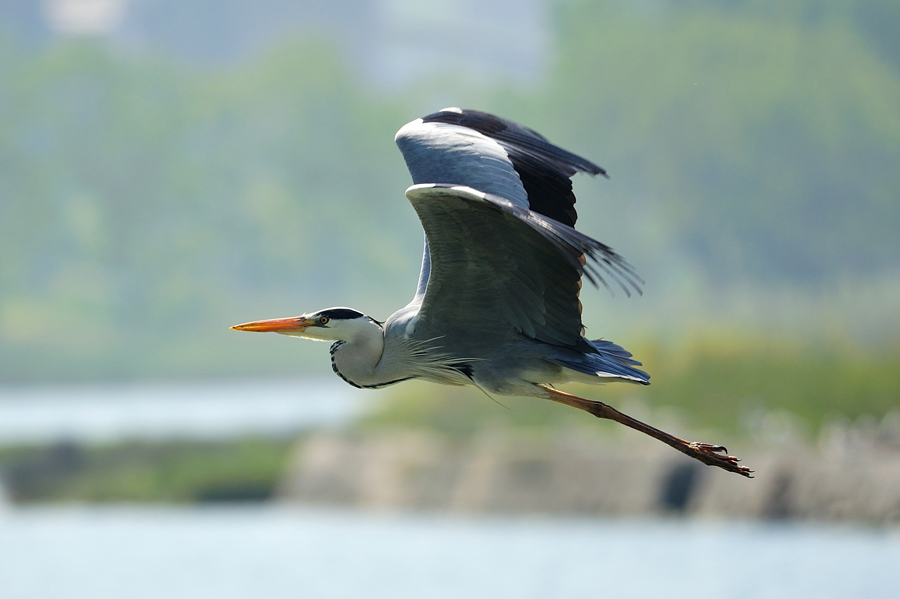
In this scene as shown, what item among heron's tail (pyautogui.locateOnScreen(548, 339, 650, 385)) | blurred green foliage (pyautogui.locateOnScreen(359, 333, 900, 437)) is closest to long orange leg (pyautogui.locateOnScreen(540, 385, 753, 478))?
heron's tail (pyautogui.locateOnScreen(548, 339, 650, 385))

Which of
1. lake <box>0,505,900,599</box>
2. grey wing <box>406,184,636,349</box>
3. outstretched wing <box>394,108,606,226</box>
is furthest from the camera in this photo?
lake <box>0,505,900,599</box>

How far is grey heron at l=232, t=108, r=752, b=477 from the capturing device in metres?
4.74

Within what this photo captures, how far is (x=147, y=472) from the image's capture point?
17.8m

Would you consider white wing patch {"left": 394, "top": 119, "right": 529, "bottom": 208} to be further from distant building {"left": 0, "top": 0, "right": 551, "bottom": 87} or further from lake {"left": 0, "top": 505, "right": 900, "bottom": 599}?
distant building {"left": 0, "top": 0, "right": 551, "bottom": 87}

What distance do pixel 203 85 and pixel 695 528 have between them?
91.8 ft

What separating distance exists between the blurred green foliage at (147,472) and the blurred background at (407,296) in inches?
1.7

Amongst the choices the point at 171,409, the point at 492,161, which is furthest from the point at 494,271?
the point at 171,409

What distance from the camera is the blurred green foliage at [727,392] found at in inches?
611

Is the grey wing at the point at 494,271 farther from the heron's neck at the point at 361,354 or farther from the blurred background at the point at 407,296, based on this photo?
the blurred background at the point at 407,296

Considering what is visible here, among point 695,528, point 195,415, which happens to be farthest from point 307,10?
point 695,528

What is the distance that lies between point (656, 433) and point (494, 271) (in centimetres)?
108

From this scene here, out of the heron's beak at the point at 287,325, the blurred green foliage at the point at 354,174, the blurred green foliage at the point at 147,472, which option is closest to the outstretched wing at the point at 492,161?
the heron's beak at the point at 287,325

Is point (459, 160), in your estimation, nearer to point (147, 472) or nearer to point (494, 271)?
point (494, 271)

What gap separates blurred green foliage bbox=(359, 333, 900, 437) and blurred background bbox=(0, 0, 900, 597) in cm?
5
